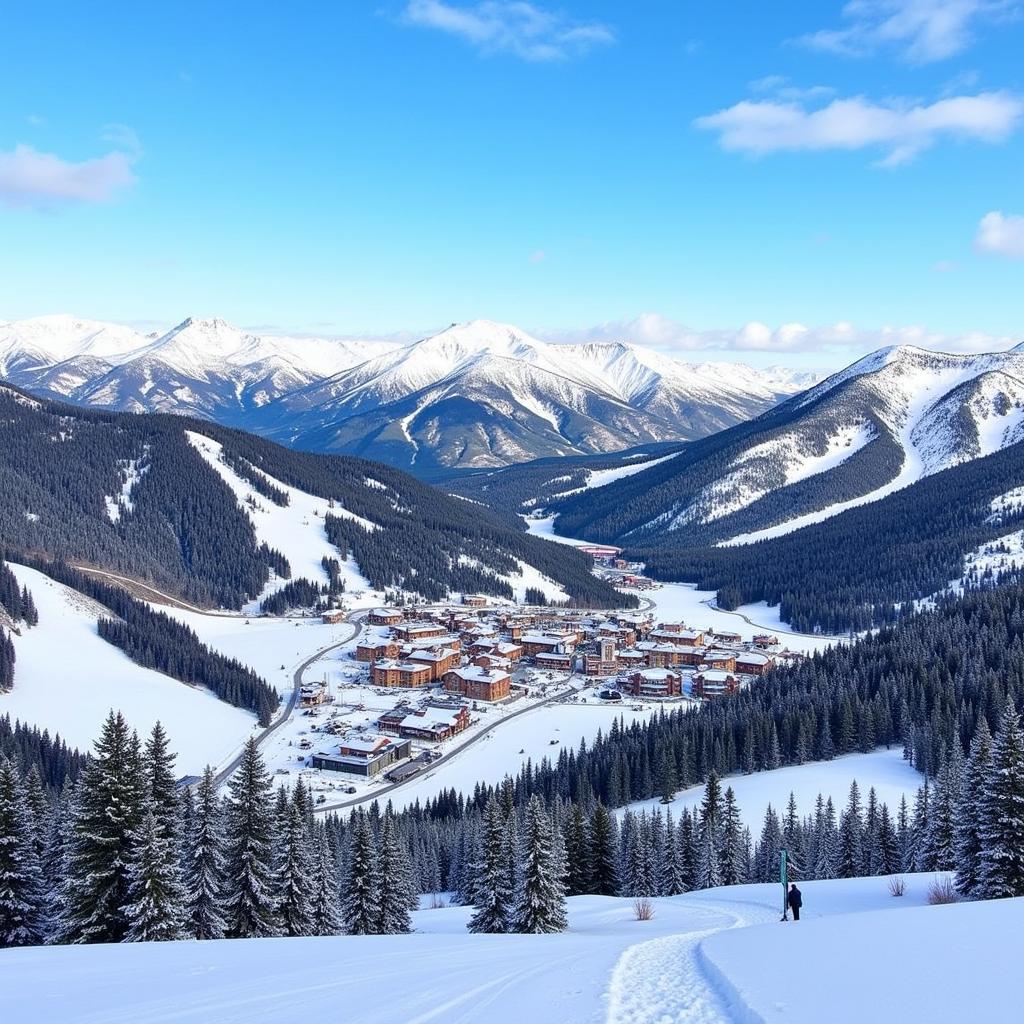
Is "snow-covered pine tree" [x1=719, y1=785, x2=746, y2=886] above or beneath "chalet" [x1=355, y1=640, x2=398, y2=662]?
beneath

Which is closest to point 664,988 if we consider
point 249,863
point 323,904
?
point 249,863

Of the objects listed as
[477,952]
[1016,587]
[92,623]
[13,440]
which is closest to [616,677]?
[1016,587]

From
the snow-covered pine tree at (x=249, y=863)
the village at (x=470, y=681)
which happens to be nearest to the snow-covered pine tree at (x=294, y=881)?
the snow-covered pine tree at (x=249, y=863)

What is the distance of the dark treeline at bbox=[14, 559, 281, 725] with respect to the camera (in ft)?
338

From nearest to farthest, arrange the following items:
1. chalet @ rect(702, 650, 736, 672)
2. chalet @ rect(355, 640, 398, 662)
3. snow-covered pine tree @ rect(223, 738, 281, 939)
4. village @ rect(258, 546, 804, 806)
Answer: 1. snow-covered pine tree @ rect(223, 738, 281, 939)
2. village @ rect(258, 546, 804, 806)
3. chalet @ rect(702, 650, 736, 672)
4. chalet @ rect(355, 640, 398, 662)

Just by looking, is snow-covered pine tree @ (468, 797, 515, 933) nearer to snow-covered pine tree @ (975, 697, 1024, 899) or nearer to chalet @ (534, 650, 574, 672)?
snow-covered pine tree @ (975, 697, 1024, 899)

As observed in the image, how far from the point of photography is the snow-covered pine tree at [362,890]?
37031mm

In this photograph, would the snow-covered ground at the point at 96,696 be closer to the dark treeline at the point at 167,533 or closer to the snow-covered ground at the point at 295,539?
the dark treeline at the point at 167,533

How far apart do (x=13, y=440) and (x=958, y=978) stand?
8739 inches

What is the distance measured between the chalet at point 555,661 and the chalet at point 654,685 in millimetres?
15434

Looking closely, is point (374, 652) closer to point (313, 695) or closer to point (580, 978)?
point (313, 695)

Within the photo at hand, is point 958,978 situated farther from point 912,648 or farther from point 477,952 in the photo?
point 912,648

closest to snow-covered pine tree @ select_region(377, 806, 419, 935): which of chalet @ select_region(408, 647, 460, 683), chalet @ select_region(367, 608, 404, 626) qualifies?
chalet @ select_region(408, 647, 460, 683)

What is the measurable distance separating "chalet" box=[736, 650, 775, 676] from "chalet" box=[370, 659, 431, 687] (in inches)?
1793
